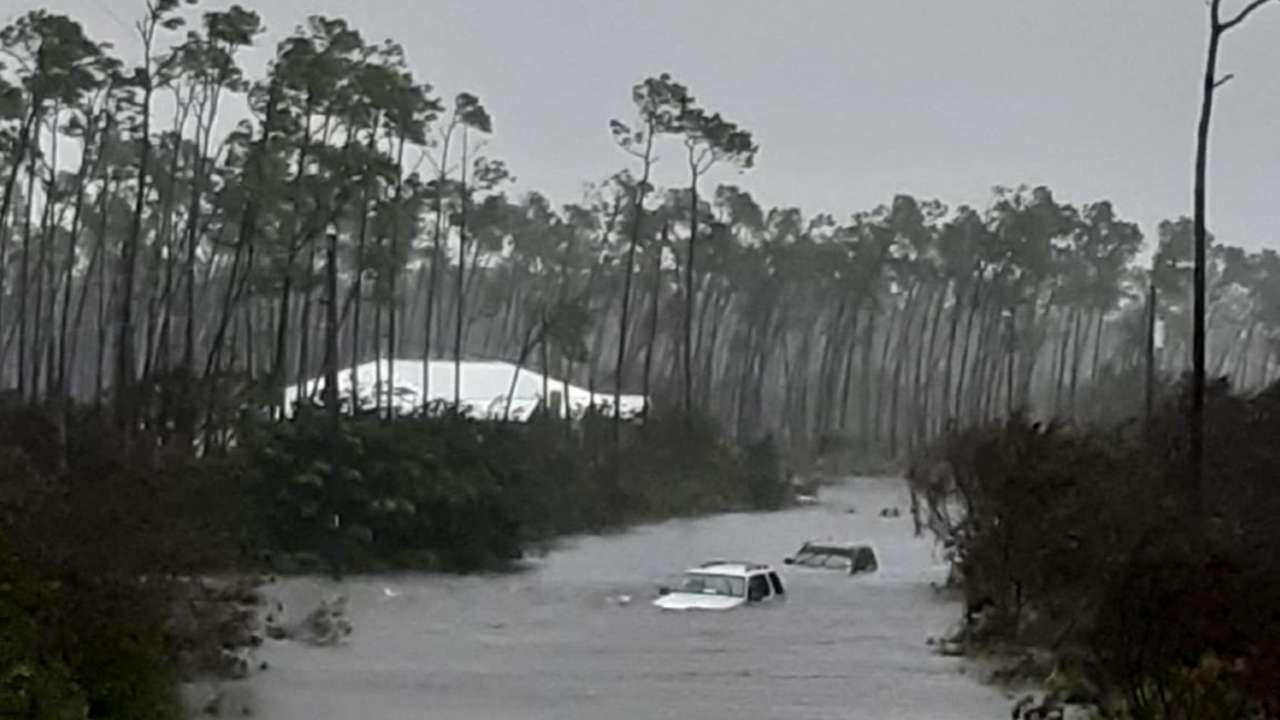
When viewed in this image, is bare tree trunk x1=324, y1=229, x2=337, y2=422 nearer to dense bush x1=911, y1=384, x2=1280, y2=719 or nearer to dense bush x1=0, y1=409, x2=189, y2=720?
dense bush x1=911, y1=384, x2=1280, y2=719

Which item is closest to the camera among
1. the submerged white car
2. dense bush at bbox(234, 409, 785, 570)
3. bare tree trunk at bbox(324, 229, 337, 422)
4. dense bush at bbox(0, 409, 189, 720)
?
dense bush at bbox(0, 409, 189, 720)

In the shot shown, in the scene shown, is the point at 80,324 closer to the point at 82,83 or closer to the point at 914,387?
the point at 82,83

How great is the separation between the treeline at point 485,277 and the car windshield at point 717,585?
479 centimetres

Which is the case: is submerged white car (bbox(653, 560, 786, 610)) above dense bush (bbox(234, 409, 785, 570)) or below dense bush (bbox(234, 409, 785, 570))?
below

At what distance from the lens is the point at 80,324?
63.7 meters

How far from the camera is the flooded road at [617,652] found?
23219 millimetres

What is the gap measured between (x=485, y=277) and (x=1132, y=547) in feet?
219

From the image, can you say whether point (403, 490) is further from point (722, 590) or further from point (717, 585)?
point (722, 590)

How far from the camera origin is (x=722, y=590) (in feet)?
112

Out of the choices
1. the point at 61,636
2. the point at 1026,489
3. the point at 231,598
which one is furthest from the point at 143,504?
the point at 1026,489

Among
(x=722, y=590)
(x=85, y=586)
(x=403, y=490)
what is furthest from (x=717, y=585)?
(x=85, y=586)

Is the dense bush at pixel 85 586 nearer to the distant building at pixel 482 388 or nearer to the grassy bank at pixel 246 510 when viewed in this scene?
the grassy bank at pixel 246 510

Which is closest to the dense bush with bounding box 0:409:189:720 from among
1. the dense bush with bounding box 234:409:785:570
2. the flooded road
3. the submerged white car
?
the flooded road

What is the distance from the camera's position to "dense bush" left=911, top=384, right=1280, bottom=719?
48.9 ft
